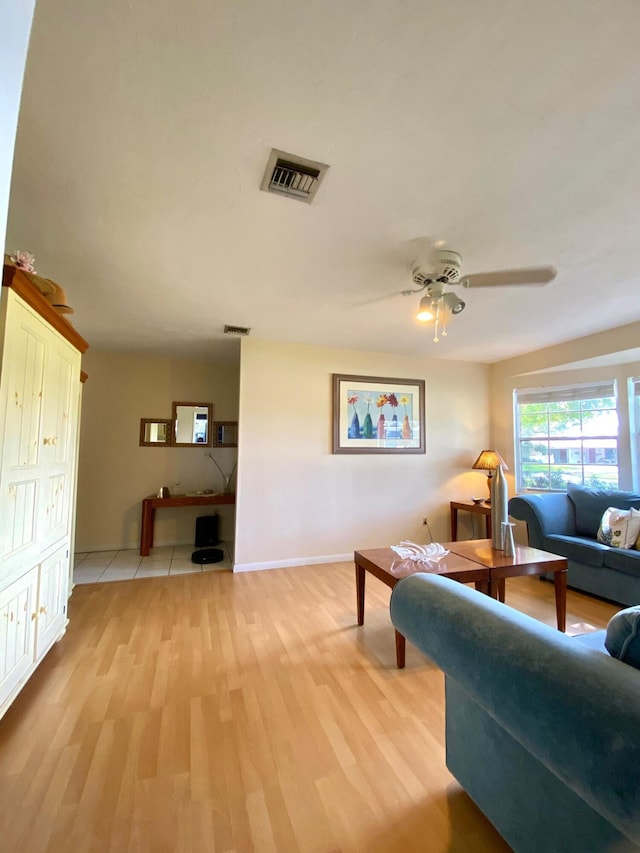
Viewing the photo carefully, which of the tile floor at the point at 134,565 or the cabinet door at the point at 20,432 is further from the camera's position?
the tile floor at the point at 134,565

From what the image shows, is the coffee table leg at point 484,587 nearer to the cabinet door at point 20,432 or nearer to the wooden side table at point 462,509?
the wooden side table at point 462,509

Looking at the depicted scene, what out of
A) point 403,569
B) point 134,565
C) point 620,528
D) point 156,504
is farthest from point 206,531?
point 620,528

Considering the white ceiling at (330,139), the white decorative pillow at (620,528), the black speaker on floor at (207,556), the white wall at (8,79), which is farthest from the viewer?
the black speaker on floor at (207,556)

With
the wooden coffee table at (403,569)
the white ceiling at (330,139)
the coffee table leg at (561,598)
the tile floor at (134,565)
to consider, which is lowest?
the tile floor at (134,565)

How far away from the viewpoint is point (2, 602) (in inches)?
61.4

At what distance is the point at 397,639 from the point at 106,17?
277 centimetres

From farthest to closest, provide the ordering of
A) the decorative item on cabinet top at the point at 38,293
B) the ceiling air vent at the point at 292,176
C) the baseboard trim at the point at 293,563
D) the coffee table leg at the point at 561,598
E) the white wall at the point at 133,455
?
the white wall at the point at 133,455, the baseboard trim at the point at 293,563, the coffee table leg at the point at 561,598, the decorative item on cabinet top at the point at 38,293, the ceiling air vent at the point at 292,176

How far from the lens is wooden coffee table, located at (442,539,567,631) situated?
216cm

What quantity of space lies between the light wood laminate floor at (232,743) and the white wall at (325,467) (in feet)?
3.98

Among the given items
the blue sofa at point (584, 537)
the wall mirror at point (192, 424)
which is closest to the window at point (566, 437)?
the blue sofa at point (584, 537)

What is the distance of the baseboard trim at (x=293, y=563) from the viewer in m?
3.63

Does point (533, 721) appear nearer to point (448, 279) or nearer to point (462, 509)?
point (448, 279)

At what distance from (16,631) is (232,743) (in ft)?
3.80

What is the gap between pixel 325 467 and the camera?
157 inches
